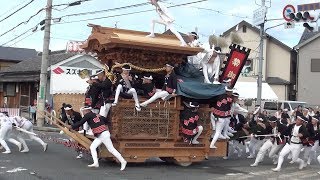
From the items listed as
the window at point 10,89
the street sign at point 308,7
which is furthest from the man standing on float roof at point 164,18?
the window at point 10,89

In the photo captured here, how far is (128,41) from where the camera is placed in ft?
40.8

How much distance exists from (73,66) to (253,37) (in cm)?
1969

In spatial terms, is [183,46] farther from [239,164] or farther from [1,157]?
[1,157]

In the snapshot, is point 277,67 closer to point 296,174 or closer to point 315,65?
point 315,65

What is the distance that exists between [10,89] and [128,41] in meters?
27.8

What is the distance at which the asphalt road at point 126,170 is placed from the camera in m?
11.1

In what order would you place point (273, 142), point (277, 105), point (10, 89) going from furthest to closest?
1. point (10, 89)
2. point (277, 105)
3. point (273, 142)

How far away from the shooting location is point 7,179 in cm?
1019

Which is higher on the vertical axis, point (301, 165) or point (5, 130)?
point (5, 130)

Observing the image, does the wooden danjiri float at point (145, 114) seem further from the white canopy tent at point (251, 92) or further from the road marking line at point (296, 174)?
the white canopy tent at point (251, 92)

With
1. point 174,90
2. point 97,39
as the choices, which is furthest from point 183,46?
point 97,39

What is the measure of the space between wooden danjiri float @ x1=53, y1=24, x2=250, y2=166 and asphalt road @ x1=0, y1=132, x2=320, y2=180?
1.39ft

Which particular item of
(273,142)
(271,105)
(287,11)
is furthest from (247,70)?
(273,142)

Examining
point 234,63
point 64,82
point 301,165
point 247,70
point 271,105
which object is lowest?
point 301,165
